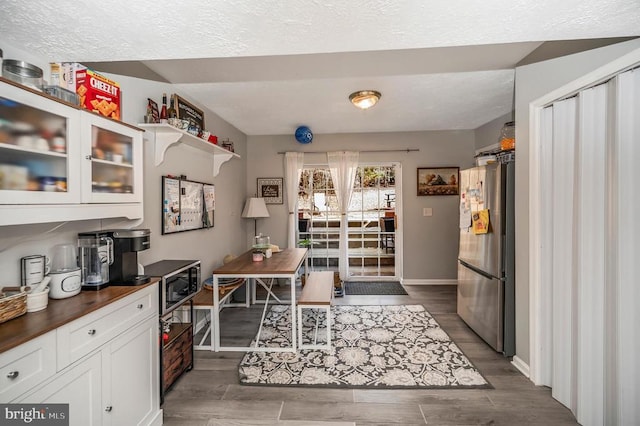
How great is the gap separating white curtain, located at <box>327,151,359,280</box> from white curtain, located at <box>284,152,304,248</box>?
0.50m

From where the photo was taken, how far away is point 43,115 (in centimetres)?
124

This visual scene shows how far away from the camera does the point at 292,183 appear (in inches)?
181

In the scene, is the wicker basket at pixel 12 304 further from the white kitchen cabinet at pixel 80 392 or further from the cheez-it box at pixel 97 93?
the cheez-it box at pixel 97 93

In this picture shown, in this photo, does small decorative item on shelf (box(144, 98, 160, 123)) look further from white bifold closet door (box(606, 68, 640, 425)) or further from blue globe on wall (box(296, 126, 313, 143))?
white bifold closet door (box(606, 68, 640, 425))

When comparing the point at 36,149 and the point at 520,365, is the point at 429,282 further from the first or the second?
the point at 36,149

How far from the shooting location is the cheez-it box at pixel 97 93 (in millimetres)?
1530

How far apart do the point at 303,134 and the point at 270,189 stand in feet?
3.57

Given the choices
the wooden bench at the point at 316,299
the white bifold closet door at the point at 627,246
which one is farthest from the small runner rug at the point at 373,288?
the white bifold closet door at the point at 627,246

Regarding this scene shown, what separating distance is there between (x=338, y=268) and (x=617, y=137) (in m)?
3.76

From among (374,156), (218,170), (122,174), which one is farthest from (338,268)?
(122,174)

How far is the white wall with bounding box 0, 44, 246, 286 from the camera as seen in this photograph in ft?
4.50

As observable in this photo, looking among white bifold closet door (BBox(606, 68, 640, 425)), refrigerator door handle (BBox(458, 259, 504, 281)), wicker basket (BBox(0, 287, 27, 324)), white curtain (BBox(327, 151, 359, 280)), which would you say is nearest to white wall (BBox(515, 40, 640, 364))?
refrigerator door handle (BBox(458, 259, 504, 281))

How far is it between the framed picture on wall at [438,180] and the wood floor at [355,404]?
2.72 meters

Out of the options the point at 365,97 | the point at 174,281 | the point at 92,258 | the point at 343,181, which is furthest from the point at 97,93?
the point at 343,181
